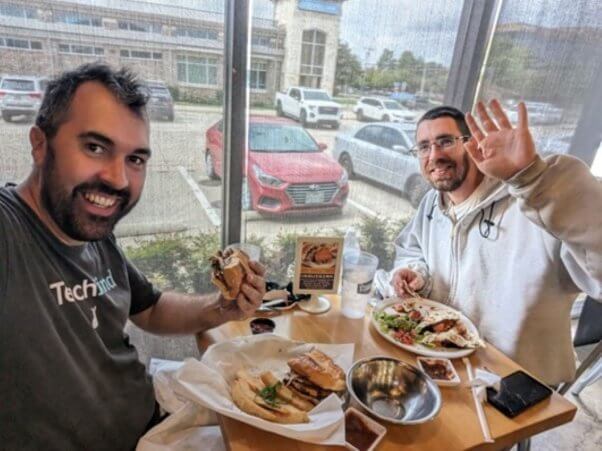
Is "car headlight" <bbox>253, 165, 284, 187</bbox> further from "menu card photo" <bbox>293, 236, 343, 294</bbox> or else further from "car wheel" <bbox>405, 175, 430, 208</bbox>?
"car wheel" <bbox>405, 175, 430, 208</bbox>

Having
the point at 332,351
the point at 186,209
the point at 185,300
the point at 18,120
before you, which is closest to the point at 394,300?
the point at 332,351

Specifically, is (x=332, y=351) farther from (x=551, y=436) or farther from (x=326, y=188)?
(x=551, y=436)

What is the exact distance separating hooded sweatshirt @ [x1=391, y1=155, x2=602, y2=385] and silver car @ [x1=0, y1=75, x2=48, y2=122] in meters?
1.42

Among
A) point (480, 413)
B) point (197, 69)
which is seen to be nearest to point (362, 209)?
point (197, 69)

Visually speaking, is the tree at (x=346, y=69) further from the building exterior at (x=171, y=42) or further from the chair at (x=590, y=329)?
the chair at (x=590, y=329)

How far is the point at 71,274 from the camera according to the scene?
86cm

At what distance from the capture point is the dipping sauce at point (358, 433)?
28.7 inches

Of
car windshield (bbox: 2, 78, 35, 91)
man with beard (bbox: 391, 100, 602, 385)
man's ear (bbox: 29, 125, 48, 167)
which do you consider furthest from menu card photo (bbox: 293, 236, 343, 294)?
car windshield (bbox: 2, 78, 35, 91)

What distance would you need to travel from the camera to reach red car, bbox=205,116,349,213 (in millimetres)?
1409

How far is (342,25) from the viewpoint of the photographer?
1434mm

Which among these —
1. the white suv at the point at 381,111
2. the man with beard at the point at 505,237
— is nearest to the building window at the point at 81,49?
the white suv at the point at 381,111

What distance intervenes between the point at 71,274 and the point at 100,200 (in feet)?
0.63

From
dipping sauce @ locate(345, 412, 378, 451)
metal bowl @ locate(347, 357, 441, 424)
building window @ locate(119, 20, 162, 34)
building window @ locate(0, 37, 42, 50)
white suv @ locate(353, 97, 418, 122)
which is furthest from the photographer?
white suv @ locate(353, 97, 418, 122)

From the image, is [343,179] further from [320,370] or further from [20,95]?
[20,95]
